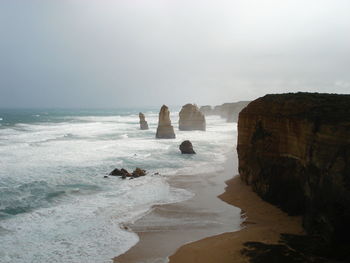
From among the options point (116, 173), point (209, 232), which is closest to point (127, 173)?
point (116, 173)

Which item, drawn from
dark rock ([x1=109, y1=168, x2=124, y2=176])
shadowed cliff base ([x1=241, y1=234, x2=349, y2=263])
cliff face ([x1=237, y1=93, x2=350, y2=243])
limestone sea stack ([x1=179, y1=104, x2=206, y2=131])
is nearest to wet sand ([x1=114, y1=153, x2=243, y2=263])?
shadowed cliff base ([x1=241, y1=234, x2=349, y2=263])

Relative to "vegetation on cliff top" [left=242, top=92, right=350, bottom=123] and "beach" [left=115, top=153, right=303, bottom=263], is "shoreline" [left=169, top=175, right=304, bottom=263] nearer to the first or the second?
"beach" [left=115, top=153, right=303, bottom=263]

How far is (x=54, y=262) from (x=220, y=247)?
19.7 feet

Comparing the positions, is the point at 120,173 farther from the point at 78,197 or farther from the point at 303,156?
the point at 303,156

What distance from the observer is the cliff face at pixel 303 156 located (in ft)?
40.2

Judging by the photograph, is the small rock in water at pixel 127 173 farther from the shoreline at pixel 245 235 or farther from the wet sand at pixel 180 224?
the shoreline at pixel 245 235

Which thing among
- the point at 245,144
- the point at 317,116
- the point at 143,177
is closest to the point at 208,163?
the point at 143,177

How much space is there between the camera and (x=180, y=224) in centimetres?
1609

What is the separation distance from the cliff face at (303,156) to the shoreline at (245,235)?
0.66m

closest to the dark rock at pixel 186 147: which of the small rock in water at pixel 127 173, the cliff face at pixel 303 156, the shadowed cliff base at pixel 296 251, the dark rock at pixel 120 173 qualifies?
the small rock in water at pixel 127 173

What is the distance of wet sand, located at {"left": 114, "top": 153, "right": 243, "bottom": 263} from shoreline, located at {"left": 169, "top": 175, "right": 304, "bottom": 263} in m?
0.49

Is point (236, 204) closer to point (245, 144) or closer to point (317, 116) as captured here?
point (245, 144)

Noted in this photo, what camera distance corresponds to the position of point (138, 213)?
1786cm

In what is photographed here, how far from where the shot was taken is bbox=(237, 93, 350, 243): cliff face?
40.2ft
